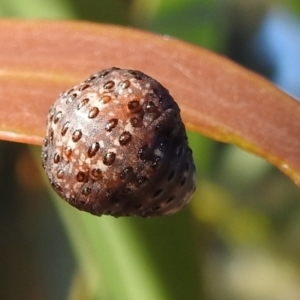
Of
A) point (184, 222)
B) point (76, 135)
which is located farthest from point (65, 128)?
point (184, 222)

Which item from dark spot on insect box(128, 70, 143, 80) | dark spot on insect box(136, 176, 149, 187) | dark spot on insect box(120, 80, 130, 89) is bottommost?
dark spot on insect box(136, 176, 149, 187)

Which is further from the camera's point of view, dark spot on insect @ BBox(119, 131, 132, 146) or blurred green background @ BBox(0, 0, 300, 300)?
blurred green background @ BBox(0, 0, 300, 300)

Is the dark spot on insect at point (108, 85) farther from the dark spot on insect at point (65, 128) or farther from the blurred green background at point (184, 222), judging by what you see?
the blurred green background at point (184, 222)

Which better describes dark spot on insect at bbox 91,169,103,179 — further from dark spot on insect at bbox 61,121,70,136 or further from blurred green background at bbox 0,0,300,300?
blurred green background at bbox 0,0,300,300

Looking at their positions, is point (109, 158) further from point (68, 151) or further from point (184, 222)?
point (184, 222)

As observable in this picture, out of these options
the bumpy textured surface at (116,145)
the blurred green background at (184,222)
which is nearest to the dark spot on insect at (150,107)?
the bumpy textured surface at (116,145)

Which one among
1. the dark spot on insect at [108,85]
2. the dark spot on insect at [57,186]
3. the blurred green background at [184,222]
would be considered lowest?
the blurred green background at [184,222]

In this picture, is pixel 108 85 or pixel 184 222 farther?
pixel 184 222

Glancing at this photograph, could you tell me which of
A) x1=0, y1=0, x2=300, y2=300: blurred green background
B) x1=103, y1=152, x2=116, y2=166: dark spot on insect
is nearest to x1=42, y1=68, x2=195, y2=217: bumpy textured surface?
x1=103, y1=152, x2=116, y2=166: dark spot on insect
